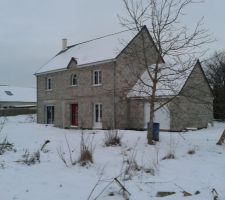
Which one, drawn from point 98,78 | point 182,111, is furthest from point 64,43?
point 182,111

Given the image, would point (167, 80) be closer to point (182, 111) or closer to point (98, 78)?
point (182, 111)

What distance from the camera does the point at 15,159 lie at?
11406 millimetres

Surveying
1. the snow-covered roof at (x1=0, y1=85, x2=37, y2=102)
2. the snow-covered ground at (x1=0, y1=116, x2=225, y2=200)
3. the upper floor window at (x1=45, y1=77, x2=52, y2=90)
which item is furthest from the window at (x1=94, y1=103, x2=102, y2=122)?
the snow-covered roof at (x1=0, y1=85, x2=37, y2=102)

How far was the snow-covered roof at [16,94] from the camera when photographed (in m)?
64.7

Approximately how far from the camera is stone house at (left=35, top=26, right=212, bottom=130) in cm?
2605

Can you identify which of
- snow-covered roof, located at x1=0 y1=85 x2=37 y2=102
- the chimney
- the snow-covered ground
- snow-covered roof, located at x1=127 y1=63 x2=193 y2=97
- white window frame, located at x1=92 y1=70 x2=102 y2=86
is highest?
the chimney

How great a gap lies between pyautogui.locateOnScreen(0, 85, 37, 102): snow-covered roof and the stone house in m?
32.2

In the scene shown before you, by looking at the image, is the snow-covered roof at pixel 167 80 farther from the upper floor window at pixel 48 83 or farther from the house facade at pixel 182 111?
the upper floor window at pixel 48 83

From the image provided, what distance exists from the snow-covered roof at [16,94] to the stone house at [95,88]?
32220 millimetres

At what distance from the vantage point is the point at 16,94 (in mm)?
67438

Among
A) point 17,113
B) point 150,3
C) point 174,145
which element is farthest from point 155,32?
point 17,113

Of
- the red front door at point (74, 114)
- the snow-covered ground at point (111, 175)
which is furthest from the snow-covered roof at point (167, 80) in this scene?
the red front door at point (74, 114)

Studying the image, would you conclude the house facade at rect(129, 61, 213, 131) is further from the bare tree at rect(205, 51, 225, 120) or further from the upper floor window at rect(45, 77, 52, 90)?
the bare tree at rect(205, 51, 225, 120)

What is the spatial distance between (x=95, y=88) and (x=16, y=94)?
43.1 metres
